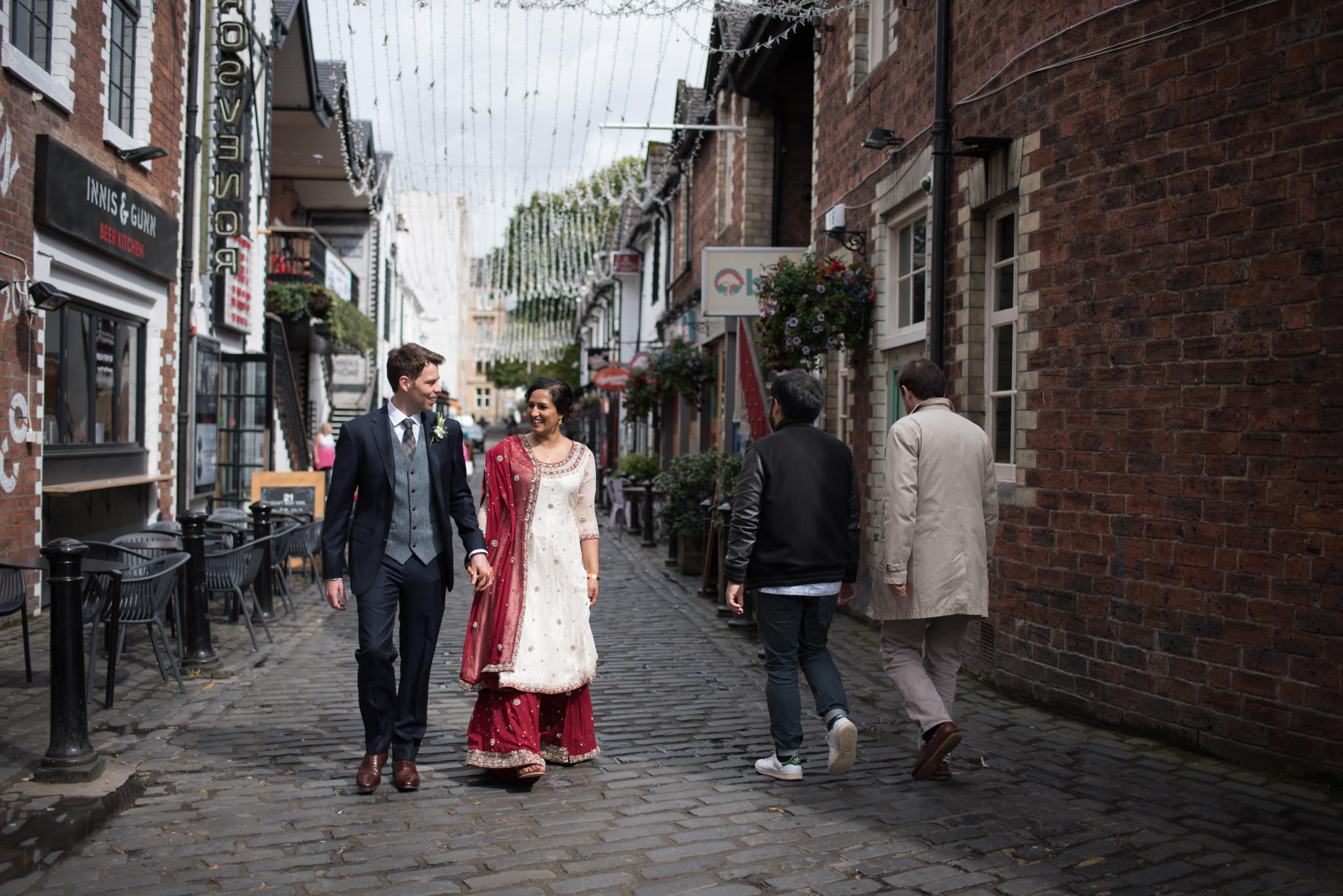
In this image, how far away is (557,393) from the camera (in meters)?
4.99

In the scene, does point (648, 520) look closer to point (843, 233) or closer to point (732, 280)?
point (732, 280)

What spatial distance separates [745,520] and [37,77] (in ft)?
24.1

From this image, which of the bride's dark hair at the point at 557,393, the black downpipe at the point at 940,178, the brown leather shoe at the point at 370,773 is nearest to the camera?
the brown leather shoe at the point at 370,773

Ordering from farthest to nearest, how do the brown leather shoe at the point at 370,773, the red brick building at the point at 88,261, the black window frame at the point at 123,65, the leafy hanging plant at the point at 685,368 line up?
the leafy hanging plant at the point at 685,368, the black window frame at the point at 123,65, the red brick building at the point at 88,261, the brown leather shoe at the point at 370,773

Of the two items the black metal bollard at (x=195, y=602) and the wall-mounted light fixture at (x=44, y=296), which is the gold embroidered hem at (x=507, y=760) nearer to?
the black metal bollard at (x=195, y=602)

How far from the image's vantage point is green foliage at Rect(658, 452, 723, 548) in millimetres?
11805

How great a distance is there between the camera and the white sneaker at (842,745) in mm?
4629

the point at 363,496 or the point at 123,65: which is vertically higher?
the point at 123,65

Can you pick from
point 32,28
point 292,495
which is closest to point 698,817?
point 32,28

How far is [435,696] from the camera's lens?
6.40 metres

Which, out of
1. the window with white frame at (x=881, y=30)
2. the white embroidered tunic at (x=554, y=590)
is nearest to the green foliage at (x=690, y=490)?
the window with white frame at (x=881, y=30)

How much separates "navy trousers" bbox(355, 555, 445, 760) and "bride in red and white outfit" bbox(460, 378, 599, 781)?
0.21 m

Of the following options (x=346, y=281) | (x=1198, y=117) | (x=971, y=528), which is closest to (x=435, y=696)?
(x=971, y=528)

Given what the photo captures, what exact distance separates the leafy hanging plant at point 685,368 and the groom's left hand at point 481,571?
564 inches
